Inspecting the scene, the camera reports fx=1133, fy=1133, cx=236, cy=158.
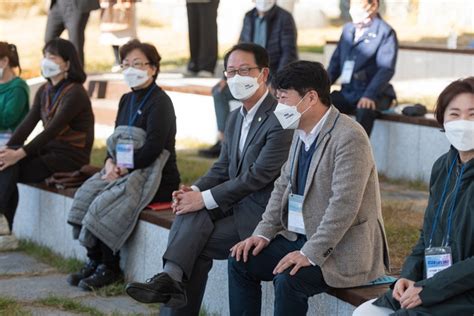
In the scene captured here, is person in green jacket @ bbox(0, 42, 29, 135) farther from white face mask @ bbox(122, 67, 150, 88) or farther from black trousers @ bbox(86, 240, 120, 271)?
black trousers @ bbox(86, 240, 120, 271)

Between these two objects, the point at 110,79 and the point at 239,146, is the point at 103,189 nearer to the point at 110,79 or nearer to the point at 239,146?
the point at 239,146

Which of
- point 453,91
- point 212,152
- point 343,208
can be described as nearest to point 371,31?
point 212,152

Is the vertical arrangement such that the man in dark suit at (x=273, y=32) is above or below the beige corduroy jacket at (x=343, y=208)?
above

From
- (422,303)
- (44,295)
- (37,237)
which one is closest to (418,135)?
(37,237)

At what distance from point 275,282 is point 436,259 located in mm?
795

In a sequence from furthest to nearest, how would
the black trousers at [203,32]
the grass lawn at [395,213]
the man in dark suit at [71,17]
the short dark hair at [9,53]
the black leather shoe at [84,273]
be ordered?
the black trousers at [203,32], the man in dark suit at [71,17], the short dark hair at [9,53], the black leather shoe at [84,273], the grass lawn at [395,213]

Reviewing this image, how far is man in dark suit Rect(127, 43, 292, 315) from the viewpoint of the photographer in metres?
5.35

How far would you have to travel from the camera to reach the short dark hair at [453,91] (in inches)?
161

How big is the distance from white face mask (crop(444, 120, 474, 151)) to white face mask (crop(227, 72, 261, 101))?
163 centimetres

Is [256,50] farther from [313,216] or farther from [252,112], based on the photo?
[313,216]

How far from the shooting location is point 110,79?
1238 cm

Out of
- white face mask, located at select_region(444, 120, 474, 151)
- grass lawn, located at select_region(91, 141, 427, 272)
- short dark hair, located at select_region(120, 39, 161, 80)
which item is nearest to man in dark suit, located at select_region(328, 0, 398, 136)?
grass lawn, located at select_region(91, 141, 427, 272)

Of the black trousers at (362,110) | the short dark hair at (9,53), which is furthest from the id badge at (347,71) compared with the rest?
the short dark hair at (9,53)

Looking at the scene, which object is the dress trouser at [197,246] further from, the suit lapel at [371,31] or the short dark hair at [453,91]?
the suit lapel at [371,31]
